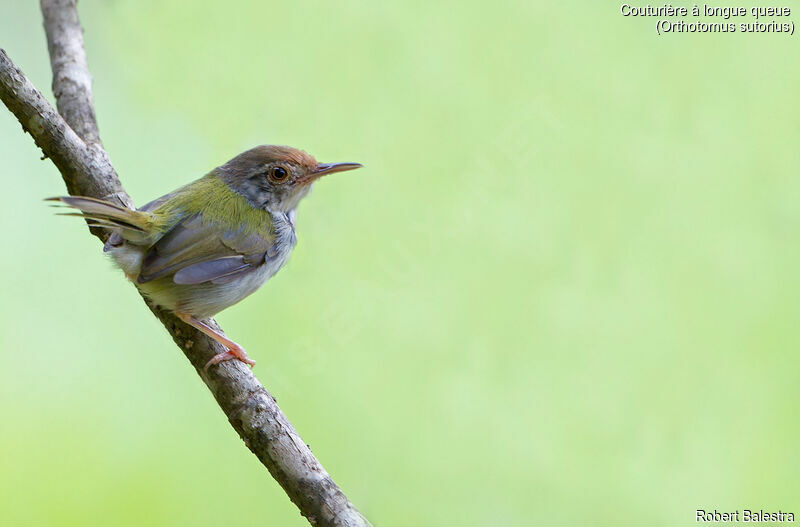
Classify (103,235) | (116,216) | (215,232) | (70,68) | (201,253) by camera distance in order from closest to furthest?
(116,216), (201,253), (215,232), (103,235), (70,68)

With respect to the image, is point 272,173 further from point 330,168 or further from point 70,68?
point 70,68

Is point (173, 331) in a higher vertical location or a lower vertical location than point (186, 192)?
lower

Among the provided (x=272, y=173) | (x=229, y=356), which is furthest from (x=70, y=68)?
(x=229, y=356)

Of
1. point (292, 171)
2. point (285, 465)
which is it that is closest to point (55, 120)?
point (292, 171)

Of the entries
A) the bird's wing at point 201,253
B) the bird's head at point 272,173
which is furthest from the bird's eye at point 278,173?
the bird's wing at point 201,253

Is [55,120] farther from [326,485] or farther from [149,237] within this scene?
[326,485]

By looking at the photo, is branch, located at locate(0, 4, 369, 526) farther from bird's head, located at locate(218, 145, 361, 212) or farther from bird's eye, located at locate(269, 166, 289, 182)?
bird's eye, located at locate(269, 166, 289, 182)

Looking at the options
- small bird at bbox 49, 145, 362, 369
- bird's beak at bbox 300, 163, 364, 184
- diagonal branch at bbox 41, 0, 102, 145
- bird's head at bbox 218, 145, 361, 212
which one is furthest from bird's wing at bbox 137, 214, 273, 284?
diagonal branch at bbox 41, 0, 102, 145
